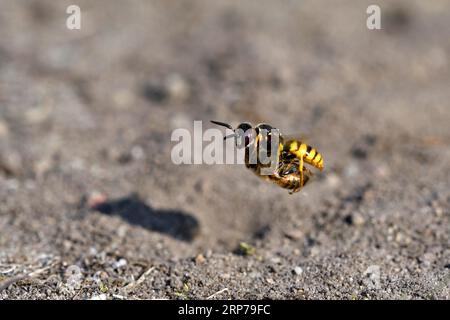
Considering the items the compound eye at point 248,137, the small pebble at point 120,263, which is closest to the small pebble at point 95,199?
the small pebble at point 120,263

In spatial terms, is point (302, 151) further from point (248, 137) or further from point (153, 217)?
point (153, 217)

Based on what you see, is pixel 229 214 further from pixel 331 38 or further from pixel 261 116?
pixel 331 38

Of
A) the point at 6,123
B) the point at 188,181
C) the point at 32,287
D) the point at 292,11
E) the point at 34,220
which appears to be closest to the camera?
the point at 32,287

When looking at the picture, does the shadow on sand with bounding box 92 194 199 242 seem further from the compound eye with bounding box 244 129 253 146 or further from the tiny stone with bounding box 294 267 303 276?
the compound eye with bounding box 244 129 253 146

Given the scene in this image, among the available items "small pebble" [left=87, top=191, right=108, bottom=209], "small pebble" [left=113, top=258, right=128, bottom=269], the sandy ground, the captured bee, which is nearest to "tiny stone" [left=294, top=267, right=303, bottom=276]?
the sandy ground
